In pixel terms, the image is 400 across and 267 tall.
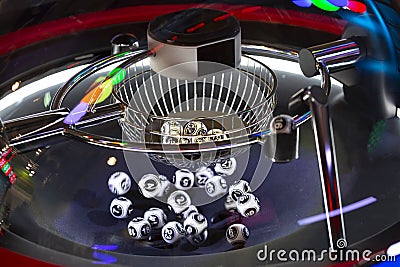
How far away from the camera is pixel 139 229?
0.81 metres

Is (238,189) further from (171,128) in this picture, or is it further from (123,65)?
(123,65)

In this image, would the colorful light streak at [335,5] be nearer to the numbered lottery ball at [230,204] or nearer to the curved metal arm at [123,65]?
the curved metal arm at [123,65]

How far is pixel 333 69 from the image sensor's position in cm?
92

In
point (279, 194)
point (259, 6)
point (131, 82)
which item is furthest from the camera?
point (259, 6)

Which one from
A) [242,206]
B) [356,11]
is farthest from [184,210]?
[356,11]

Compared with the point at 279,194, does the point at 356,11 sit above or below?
above

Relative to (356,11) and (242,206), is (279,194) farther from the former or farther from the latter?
(356,11)

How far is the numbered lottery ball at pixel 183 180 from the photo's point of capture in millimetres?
870

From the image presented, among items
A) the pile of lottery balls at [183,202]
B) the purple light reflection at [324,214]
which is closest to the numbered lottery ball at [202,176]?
the pile of lottery balls at [183,202]

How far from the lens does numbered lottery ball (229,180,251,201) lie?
2.77 feet

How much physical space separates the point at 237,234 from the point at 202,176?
0.36 feet

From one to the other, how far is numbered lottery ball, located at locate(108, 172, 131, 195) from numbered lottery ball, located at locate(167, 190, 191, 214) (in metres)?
0.06

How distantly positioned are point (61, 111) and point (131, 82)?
0.56 feet

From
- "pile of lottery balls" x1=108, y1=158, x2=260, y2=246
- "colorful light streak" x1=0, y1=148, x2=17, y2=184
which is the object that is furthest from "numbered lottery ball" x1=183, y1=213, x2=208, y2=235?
"colorful light streak" x1=0, y1=148, x2=17, y2=184
